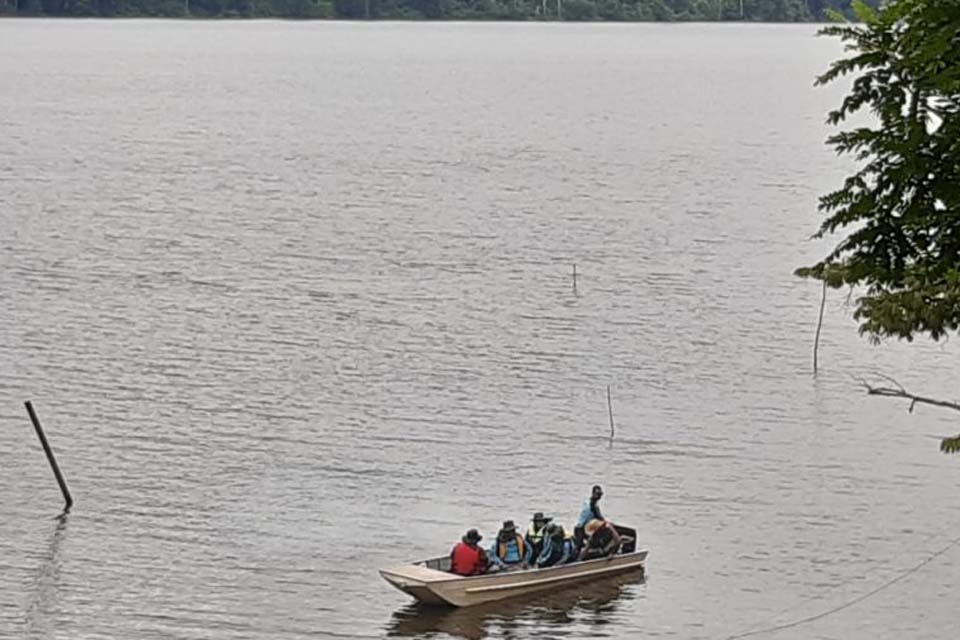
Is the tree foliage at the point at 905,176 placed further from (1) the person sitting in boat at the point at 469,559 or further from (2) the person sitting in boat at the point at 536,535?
(2) the person sitting in boat at the point at 536,535

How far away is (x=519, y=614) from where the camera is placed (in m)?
38.9

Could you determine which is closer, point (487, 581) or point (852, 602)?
point (487, 581)

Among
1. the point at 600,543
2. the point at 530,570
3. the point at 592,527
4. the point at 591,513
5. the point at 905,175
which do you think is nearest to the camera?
the point at 905,175

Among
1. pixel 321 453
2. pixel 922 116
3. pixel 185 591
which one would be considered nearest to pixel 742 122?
pixel 321 453

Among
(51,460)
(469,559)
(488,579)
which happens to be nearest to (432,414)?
(51,460)

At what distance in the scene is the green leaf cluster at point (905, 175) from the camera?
23422 mm

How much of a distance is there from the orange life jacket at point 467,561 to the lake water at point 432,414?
89 cm

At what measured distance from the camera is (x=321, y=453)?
1991 inches

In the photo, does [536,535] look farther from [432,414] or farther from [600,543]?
Answer: [432,414]

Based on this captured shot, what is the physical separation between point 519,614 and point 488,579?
0.95 meters

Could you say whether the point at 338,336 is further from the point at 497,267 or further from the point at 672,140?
the point at 672,140

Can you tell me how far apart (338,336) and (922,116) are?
42769mm

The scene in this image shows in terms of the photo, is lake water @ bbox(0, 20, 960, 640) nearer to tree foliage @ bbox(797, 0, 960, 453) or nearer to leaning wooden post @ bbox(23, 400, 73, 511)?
leaning wooden post @ bbox(23, 400, 73, 511)

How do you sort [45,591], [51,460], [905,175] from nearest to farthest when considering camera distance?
[905,175], [45,591], [51,460]
